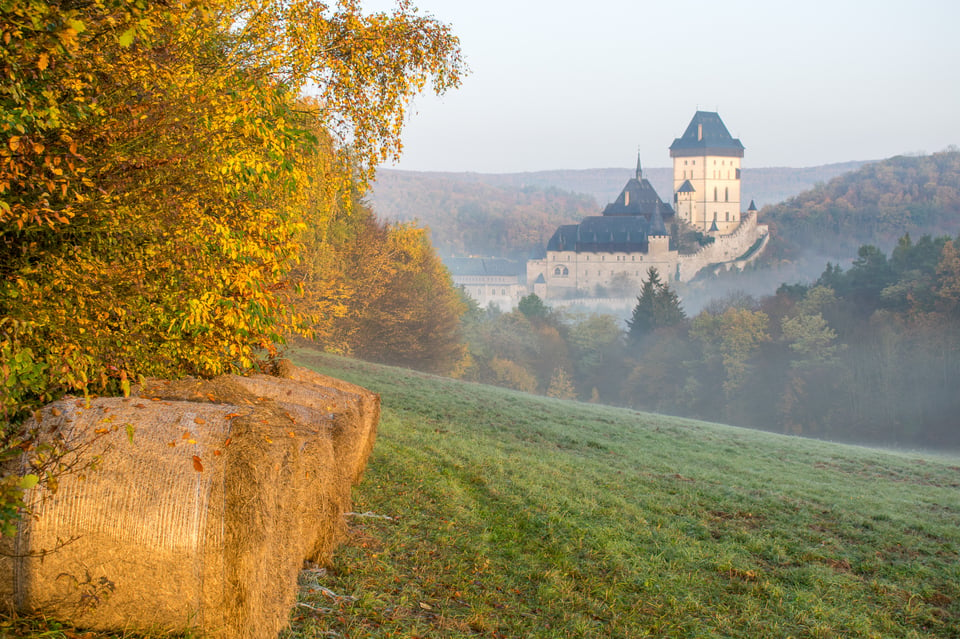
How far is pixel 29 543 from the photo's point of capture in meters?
4.13

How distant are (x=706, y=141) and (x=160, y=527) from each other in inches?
6263

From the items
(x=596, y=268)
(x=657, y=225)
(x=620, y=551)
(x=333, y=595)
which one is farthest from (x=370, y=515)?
(x=657, y=225)

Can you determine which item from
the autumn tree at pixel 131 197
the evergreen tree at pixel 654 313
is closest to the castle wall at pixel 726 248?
the evergreen tree at pixel 654 313

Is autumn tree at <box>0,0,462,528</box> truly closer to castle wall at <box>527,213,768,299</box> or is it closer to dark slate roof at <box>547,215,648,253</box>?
castle wall at <box>527,213,768,299</box>

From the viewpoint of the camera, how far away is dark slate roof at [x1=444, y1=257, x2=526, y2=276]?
449ft

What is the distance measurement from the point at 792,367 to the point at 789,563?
2472 inches

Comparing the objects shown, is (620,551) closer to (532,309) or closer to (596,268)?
(532,309)

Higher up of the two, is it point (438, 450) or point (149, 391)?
point (149, 391)

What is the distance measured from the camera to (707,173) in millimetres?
148750

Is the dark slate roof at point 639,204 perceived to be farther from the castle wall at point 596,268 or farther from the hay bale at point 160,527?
the hay bale at point 160,527

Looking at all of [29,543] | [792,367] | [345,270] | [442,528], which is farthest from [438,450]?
[792,367]

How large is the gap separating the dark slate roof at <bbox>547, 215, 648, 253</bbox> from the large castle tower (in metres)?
20.5

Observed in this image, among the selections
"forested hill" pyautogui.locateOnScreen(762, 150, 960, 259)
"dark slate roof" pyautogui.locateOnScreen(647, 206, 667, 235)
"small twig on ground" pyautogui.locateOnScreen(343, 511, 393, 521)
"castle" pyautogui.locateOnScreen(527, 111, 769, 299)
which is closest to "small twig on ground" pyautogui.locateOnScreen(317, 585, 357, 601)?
"small twig on ground" pyautogui.locateOnScreen(343, 511, 393, 521)

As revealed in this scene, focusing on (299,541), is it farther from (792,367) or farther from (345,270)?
(792,367)
